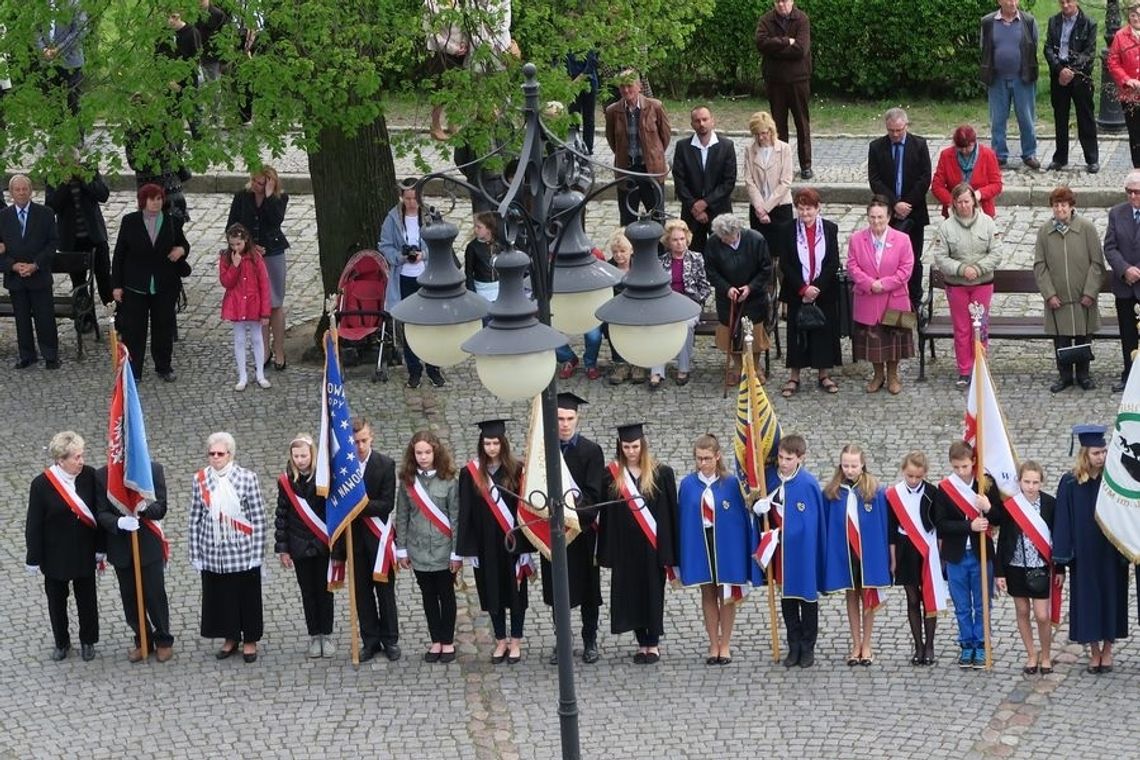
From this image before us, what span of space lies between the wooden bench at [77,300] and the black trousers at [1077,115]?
9.61 meters

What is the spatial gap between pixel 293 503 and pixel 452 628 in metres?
1.27

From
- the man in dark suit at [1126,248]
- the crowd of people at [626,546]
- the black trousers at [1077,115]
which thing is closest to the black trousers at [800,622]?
the crowd of people at [626,546]

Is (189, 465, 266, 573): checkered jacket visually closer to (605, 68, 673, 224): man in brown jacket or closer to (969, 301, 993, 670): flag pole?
(969, 301, 993, 670): flag pole

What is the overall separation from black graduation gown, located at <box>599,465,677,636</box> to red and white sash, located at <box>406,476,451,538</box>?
3.30 feet

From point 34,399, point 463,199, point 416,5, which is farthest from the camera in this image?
point 463,199

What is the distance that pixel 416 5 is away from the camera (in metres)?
17.8

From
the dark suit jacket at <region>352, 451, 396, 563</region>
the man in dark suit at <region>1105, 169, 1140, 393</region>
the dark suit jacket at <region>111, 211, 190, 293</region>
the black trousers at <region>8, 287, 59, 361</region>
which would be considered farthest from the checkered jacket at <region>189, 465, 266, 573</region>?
the man in dark suit at <region>1105, 169, 1140, 393</region>

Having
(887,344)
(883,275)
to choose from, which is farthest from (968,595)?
(883,275)

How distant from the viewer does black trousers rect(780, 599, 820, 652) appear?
563 inches

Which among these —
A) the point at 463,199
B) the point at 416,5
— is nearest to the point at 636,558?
the point at 416,5

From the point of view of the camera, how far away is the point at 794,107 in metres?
23.3

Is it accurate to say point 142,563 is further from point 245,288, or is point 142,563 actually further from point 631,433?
point 245,288

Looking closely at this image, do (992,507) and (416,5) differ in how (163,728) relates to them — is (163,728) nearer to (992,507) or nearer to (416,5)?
(992,507)

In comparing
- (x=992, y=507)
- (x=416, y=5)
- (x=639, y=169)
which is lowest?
(x=992, y=507)
